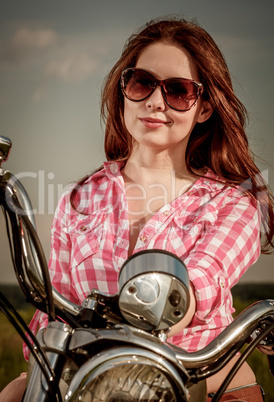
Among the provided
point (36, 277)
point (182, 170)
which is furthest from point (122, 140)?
point (36, 277)

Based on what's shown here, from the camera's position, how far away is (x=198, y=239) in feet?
5.87

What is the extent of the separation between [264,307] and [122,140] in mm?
1460

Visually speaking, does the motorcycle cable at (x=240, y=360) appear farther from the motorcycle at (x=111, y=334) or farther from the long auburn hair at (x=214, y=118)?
the long auburn hair at (x=214, y=118)

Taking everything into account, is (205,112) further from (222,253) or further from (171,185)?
(222,253)

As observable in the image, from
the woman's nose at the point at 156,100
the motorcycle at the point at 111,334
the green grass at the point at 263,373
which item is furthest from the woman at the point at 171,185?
the green grass at the point at 263,373

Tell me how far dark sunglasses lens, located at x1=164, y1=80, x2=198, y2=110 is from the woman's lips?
73 mm

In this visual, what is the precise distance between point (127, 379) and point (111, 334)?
0.07m

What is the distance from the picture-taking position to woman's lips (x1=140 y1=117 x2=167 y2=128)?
5.99ft

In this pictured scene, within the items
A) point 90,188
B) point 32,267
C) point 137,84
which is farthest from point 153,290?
point 90,188

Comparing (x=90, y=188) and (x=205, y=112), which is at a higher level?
(x=205, y=112)

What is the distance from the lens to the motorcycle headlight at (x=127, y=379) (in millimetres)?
695

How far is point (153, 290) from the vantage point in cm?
75

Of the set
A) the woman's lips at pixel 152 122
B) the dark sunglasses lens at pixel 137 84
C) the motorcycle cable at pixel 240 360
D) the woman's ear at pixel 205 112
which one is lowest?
the motorcycle cable at pixel 240 360

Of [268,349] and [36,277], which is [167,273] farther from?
[268,349]
